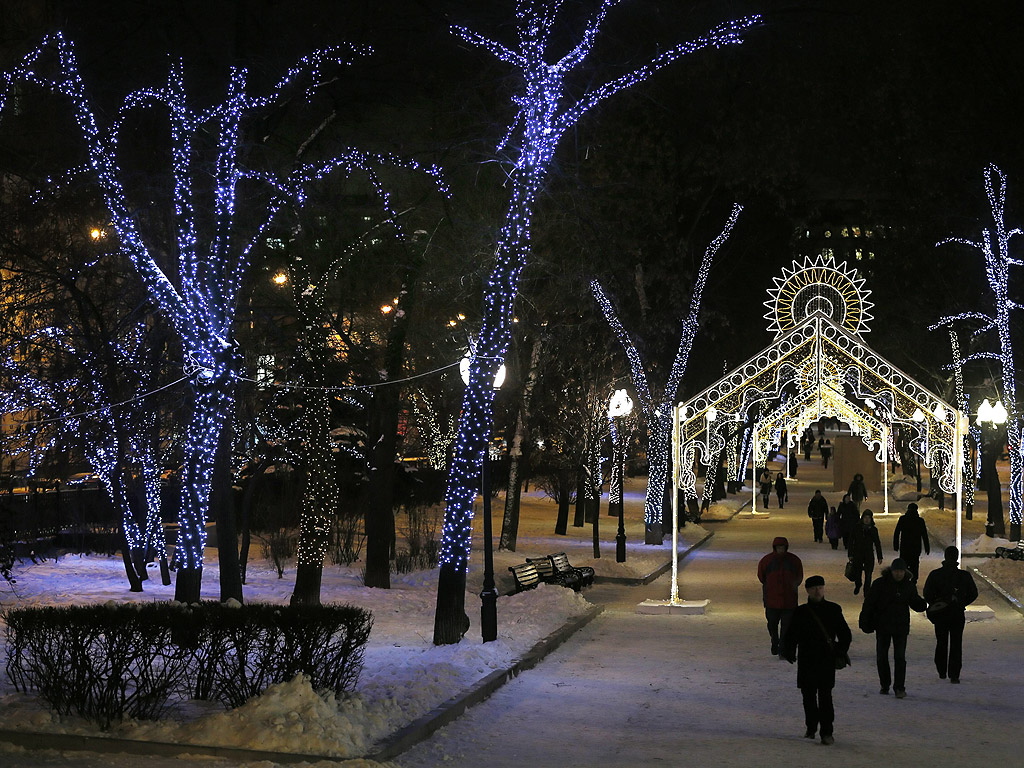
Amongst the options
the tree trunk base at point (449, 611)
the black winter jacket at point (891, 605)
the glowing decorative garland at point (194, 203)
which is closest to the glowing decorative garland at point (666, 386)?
the glowing decorative garland at point (194, 203)

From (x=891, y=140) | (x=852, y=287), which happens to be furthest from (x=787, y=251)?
(x=852, y=287)

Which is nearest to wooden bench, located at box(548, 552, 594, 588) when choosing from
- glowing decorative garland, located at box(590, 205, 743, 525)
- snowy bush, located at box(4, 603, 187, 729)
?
glowing decorative garland, located at box(590, 205, 743, 525)

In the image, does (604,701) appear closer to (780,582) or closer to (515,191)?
(780,582)

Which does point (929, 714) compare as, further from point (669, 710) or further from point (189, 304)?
point (189, 304)

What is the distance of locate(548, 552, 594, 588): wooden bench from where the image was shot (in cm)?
2502

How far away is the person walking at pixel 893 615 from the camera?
44.0ft

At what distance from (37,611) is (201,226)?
938cm

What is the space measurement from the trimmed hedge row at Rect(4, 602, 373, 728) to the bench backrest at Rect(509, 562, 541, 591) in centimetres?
1116

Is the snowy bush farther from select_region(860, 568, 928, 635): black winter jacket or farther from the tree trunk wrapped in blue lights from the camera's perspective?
select_region(860, 568, 928, 635): black winter jacket

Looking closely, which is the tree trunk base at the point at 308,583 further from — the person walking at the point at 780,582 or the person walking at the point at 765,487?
the person walking at the point at 765,487

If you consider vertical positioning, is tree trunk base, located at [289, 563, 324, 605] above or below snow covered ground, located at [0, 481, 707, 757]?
above

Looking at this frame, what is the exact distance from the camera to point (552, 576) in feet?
79.1

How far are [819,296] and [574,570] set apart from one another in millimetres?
7274

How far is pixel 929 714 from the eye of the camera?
12.5 metres
